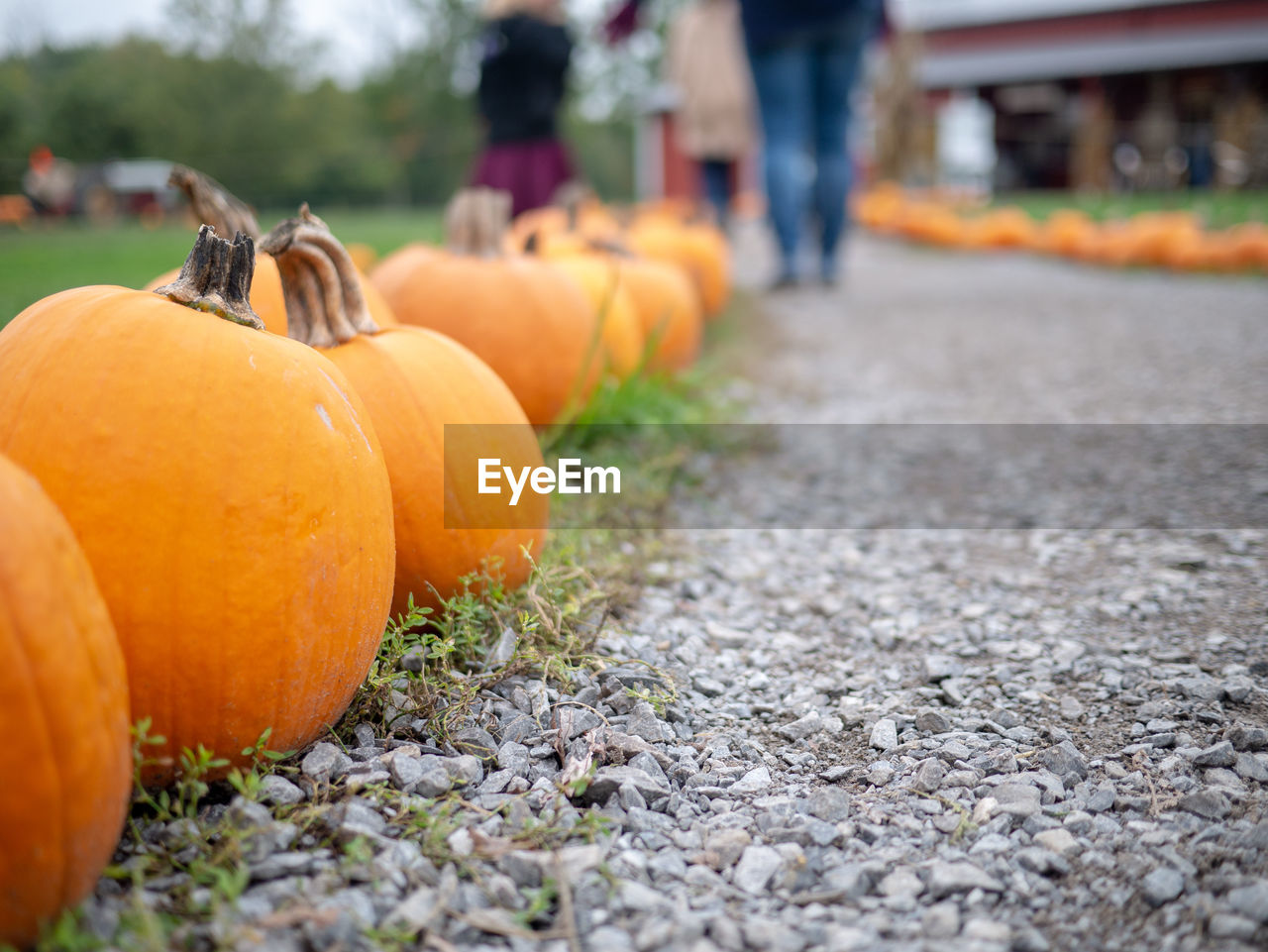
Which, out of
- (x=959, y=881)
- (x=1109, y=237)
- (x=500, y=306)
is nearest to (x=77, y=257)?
(x=500, y=306)

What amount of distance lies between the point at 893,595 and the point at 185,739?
1481 millimetres

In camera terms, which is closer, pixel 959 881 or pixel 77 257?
pixel 959 881

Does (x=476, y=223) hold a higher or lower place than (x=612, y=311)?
higher

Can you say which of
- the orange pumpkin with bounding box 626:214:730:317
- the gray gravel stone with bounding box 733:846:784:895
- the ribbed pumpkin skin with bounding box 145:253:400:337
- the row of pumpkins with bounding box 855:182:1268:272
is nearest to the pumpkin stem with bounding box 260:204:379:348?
the ribbed pumpkin skin with bounding box 145:253:400:337

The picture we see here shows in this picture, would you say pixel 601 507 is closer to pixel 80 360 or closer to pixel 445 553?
pixel 445 553

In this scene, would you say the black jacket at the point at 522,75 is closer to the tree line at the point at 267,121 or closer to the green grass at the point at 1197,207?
the tree line at the point at 267,121

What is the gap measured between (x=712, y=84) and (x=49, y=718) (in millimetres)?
8693

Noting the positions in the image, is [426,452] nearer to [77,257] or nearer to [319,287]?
[319,287]

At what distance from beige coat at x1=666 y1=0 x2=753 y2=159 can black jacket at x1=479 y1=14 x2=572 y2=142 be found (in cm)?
227

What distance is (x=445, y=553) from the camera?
1771 millimetres

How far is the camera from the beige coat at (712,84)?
8.72 meters

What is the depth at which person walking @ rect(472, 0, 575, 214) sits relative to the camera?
20.7 feet

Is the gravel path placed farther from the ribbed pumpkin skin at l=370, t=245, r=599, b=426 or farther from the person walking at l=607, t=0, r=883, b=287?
the person walking at l=607, t=0, r=883, b=287

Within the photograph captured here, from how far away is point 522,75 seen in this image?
6461mm
